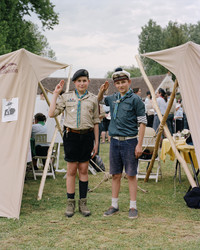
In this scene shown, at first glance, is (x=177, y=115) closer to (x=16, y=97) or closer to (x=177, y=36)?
(x=16, y=97)

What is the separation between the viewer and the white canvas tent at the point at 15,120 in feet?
15.0

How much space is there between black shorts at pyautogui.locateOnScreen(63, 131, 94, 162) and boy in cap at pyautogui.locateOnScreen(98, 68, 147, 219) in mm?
334

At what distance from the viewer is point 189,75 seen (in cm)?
483

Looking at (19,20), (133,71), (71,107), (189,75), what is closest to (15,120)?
(71,107)

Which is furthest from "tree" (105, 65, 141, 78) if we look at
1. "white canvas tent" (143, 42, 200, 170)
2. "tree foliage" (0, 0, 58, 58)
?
"white canvas tent" (143, 42, 200, 170)

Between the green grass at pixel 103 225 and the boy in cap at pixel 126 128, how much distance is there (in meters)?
0.36

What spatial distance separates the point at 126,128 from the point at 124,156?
1.23ft

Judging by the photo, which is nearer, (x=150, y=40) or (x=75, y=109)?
(x=75, y=109)

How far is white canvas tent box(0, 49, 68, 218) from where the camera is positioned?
4562mm

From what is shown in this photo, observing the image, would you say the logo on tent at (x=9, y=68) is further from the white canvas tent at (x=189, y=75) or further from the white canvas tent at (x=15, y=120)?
the white canvas tent at (x=189, y=75)

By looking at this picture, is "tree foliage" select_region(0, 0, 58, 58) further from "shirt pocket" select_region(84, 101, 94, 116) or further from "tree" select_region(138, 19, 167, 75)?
"tree" select_region(138, 19, 167, 75)

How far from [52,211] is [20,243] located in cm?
123

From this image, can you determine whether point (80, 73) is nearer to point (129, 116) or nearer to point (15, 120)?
point (129, 116)

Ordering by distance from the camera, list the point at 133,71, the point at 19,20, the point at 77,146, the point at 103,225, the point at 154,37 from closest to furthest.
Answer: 1. the point at 103,225
2. the point at 77,146
3. the point at 19,20
4. the point at 154,37
5. the point at 133,71
